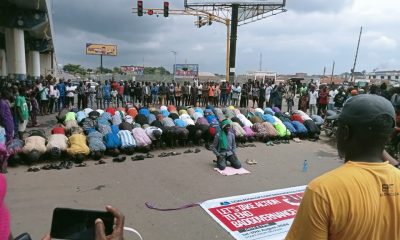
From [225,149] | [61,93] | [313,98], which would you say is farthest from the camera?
[61,93]

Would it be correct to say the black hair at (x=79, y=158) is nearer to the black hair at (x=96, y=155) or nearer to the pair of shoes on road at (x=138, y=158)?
the black hair at (x=96, y=155)

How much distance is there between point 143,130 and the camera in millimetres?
10508

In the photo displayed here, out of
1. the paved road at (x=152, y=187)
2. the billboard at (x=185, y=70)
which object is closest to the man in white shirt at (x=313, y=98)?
the paved road at (x=152, y=187)

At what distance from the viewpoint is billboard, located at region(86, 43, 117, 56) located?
5847 cm

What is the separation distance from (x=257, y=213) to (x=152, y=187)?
239 cm

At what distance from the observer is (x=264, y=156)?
10336mm

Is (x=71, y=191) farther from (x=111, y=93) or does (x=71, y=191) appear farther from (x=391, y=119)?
(x=111, y=93)

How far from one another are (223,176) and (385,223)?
6.55 m

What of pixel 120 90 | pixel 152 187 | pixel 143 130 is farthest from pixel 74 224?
pixel 120 90

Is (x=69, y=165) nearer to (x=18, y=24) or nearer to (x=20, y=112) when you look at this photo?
(x=20, y=112)

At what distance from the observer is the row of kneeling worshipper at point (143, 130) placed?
8.93 meters

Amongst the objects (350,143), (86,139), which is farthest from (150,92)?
(350,143)

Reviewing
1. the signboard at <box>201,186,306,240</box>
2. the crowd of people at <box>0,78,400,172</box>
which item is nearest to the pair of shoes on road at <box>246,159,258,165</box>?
the crowd of people at <box>0,78,400,172</box>

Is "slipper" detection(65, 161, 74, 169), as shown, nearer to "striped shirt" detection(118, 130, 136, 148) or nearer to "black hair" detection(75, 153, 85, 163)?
"black hair" detection(75, 153, 85, 163)
